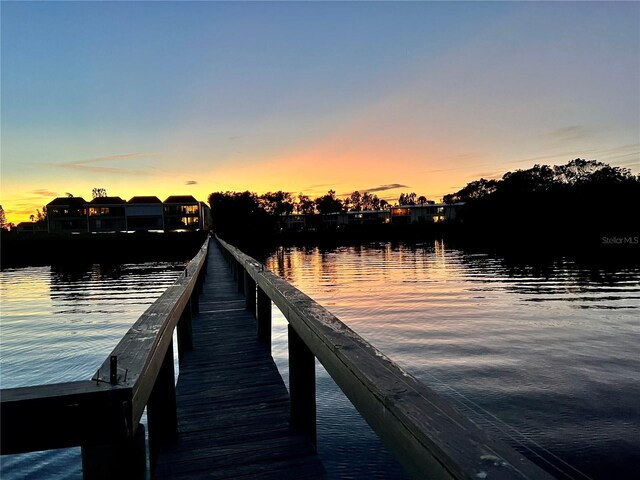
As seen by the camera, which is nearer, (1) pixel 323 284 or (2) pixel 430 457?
(2) pixel 430 457

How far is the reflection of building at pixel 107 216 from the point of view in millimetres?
95144

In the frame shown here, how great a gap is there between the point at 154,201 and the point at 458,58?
88.4 m

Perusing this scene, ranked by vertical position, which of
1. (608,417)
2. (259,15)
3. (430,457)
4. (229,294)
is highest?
(259,15)

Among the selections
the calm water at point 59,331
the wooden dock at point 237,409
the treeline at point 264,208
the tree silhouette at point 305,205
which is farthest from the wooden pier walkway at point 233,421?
the tree silhouette at point 305,205

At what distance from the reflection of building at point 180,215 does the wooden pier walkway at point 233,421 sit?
95.5m

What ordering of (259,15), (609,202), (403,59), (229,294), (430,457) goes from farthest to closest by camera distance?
(609,202)
(403,59)
(259,15)
(229,294)
(430,457)

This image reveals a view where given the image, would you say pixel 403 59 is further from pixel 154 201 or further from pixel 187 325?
pixel 154 201

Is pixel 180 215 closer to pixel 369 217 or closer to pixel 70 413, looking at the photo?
pixel 369 217

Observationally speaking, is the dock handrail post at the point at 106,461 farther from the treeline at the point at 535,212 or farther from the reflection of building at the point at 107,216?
the reflection of building at the point at 107,216

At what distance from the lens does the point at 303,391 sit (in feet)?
13.8

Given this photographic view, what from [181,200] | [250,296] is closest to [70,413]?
[250,296]

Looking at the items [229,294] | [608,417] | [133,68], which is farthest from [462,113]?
[608,417]

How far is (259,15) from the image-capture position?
709 inches

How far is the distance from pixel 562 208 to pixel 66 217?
101 m
